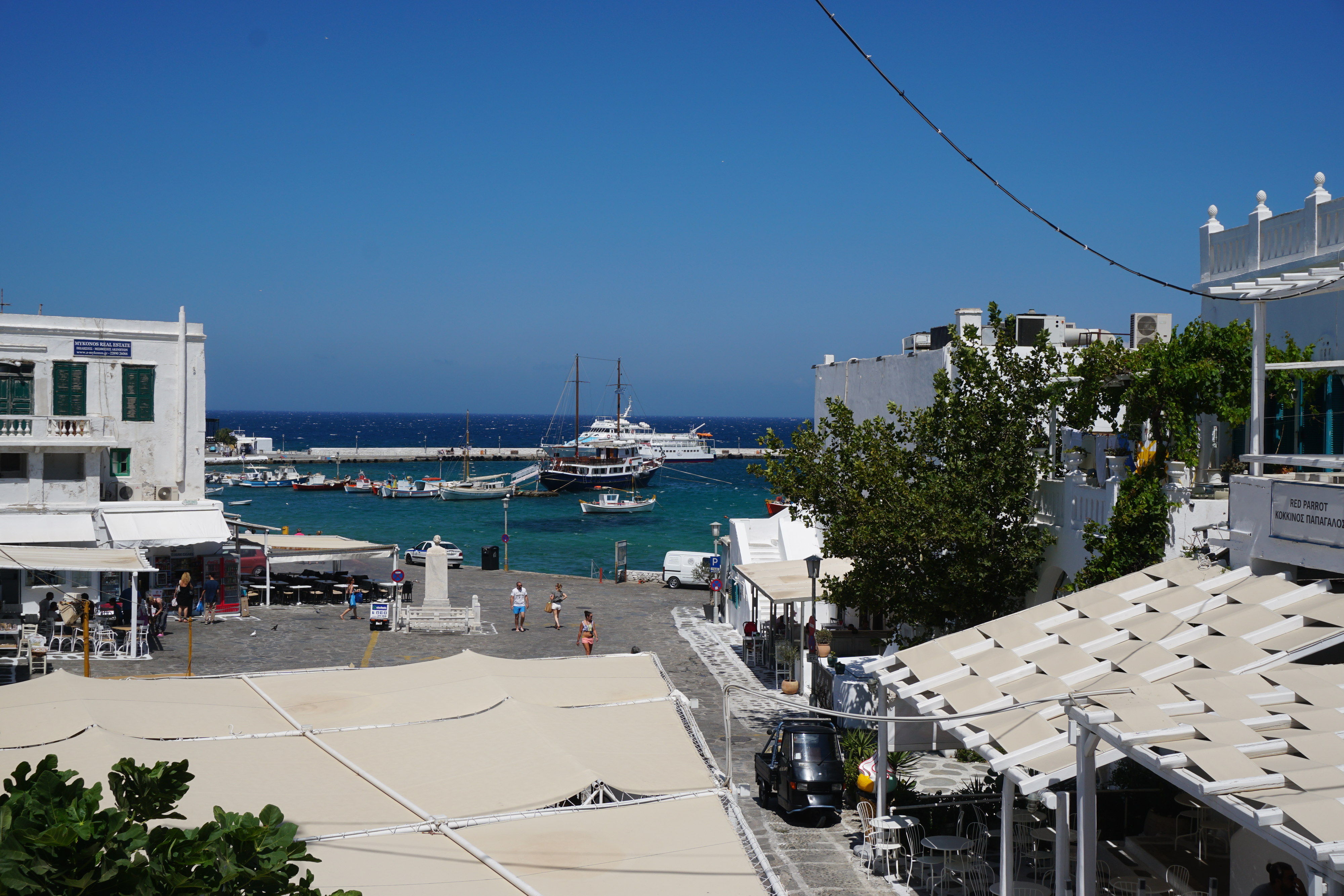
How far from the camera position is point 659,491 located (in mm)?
119125

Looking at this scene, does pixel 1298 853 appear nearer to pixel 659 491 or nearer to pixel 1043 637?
pixel 1043 637

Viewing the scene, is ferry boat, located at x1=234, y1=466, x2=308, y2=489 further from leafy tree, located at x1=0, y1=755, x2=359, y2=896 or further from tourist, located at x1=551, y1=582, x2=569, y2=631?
leafy tree, located at x1=0, y1=755, x2=359, y2=896

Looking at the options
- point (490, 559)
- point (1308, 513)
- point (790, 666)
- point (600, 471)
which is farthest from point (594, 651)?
point (600, 471)

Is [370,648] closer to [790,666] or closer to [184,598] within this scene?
[184,598]

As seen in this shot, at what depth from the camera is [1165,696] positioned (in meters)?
8.78

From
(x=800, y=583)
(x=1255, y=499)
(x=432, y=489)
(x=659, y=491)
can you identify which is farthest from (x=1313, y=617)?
(x=659, y=491)

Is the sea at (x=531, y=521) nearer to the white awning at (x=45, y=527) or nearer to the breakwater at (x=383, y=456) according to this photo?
the breakwater at (x=383, y=456)

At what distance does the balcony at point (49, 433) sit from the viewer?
1040 inches

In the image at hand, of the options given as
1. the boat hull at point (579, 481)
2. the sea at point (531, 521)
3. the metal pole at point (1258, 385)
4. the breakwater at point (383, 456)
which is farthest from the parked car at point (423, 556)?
the breakwater at point (383, 456)

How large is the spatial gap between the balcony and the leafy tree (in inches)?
1015

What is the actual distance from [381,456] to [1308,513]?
5737 inches

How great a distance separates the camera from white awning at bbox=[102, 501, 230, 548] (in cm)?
2766

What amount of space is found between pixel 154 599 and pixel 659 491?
311ft

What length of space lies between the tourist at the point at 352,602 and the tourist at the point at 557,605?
5.26 m
